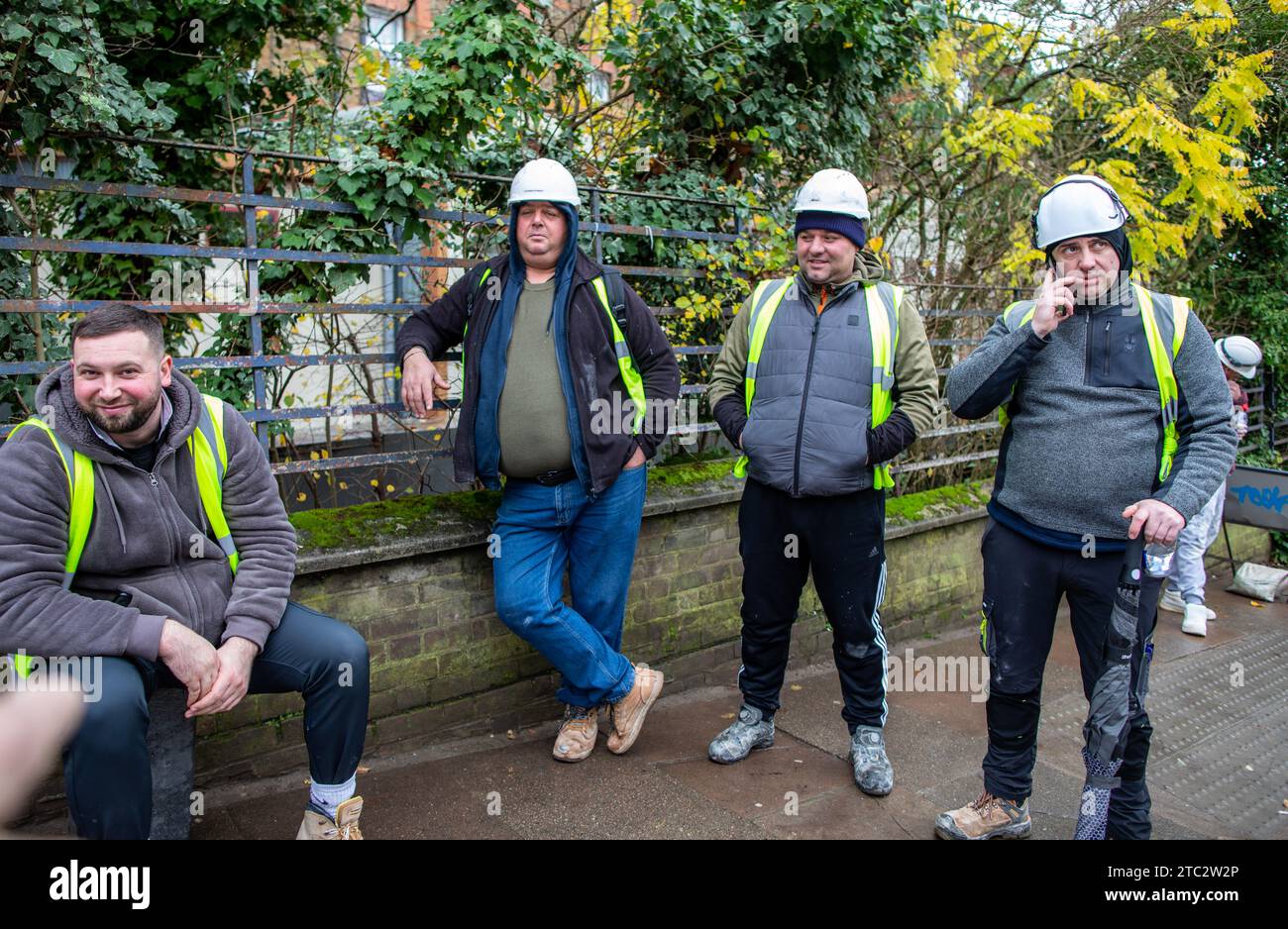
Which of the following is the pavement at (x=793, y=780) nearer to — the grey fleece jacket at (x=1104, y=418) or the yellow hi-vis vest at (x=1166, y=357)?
the grey fleece jacket at (x=1104, y=418)

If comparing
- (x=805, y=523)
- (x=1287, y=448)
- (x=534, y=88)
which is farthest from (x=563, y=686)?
(x=1287, y=448)

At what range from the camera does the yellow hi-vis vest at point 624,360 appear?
3846 millimetres

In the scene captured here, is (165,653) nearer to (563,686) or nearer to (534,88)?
(563,686)

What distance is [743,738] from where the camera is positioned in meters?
4.09

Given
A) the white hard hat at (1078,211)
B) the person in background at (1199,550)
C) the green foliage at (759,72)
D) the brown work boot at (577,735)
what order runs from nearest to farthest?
the white hard hat at (1078,211), the brown work boot at (577,735), the green foliage at (759,72), the person in background at (1199,550)

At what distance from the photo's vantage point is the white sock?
→ 3.05m

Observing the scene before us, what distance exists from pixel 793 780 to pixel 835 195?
222cm

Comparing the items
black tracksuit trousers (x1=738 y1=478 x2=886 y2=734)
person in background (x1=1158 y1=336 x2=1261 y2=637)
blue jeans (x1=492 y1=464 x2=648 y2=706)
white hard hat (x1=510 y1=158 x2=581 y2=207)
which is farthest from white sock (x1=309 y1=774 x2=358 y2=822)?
person in background (x1=1158 y1=336 x2=1261 y2=637)

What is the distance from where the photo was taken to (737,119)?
5586 millimetres

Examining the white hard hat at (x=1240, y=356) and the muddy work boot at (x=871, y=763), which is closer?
the muddy work boot at (x=871, y=763)

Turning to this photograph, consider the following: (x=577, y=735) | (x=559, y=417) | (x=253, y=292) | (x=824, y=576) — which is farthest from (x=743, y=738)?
(x=253, y=292)

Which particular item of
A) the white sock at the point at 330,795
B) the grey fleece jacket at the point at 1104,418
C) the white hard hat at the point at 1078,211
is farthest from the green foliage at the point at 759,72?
the white sock at the point at 330,795

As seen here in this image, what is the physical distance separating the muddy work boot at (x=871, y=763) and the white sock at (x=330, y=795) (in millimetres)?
1919

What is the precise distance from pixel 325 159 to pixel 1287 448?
10.6 metres
